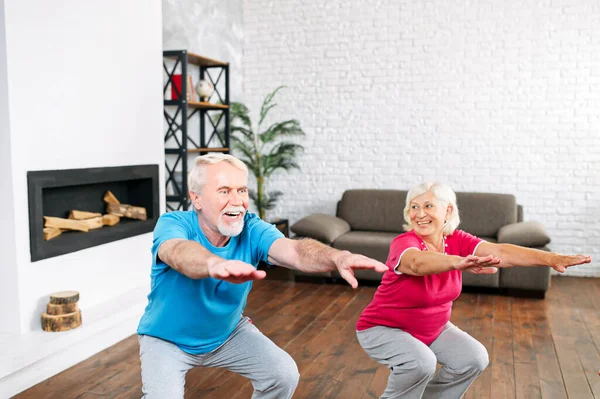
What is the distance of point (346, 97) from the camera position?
645 centimetres

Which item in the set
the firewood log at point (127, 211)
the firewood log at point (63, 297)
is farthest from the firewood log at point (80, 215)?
the firewood log at point (63, 297)

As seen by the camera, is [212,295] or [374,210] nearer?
[212,295]

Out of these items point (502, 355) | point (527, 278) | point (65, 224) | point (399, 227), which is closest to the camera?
point (502, 355)

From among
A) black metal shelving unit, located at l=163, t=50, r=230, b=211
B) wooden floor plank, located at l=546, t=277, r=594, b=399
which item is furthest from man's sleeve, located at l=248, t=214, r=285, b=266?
black metal shelving unit, located at l=163, t=50, r=230, b=211

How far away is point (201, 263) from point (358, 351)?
7.12 feet

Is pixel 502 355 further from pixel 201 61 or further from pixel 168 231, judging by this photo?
pixel 201 61

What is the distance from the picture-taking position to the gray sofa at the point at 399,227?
4.99 m

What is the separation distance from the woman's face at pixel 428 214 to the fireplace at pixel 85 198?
2137mm

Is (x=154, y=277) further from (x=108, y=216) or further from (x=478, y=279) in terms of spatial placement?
(x=478, y=279)

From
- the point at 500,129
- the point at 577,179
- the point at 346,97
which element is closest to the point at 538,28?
the point at 500,129

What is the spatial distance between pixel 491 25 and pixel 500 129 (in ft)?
3.40

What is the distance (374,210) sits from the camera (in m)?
5.99

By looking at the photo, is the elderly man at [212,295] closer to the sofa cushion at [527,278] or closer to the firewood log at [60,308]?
the firewood log at [60,308]

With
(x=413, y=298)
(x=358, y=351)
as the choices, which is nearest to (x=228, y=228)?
(x=413, y=298)
